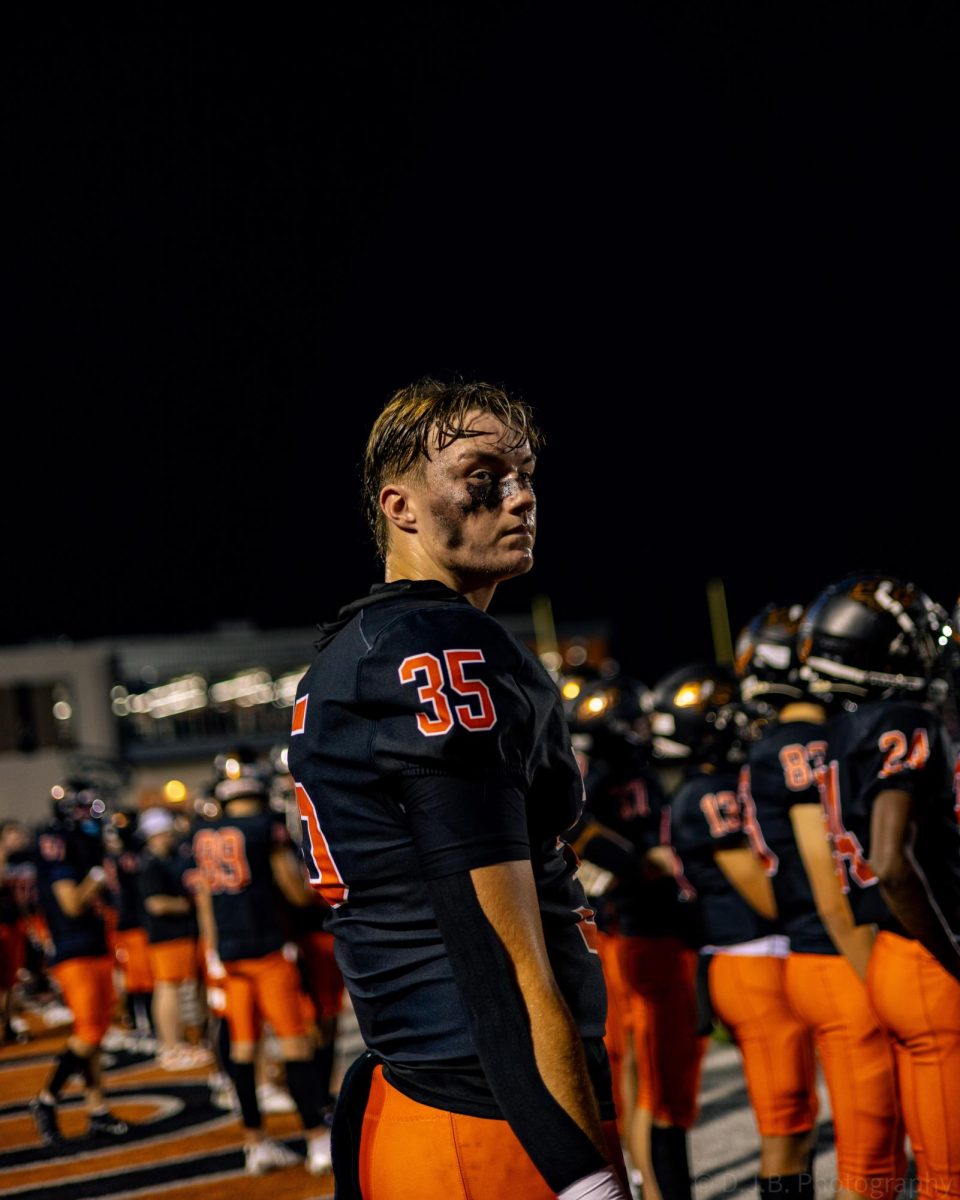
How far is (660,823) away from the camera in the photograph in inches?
267

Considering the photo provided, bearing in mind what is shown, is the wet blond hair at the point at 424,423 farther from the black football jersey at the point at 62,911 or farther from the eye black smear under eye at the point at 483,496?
the black football jersey at the point at 62,911

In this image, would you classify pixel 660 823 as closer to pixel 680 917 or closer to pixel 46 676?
pixel 680 917

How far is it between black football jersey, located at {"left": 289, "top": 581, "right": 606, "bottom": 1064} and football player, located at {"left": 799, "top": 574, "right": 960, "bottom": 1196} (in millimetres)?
1888

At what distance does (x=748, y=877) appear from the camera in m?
5.54

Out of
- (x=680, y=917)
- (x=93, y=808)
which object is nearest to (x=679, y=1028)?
(x=680, y=917)

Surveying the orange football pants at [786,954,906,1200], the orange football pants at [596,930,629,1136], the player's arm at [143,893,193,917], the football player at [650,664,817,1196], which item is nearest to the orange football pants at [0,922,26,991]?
the player's arm at [143,893,193,917]

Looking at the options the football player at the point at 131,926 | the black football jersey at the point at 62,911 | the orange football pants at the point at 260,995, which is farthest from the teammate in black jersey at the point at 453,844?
the football player at the point at 131,926

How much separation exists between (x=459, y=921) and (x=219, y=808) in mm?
7082

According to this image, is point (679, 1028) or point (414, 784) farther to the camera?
point (679, 1028)

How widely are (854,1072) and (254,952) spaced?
446cm

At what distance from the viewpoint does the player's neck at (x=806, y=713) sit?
4727 mm

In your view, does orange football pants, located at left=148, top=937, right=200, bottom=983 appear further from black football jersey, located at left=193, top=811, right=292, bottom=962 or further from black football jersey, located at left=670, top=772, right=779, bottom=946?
black football jersey, located at left=670, top=772, right=779, bottom=946

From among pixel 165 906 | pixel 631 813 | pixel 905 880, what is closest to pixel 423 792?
pixel 905 880

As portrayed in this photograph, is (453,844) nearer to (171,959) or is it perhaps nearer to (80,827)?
(80,827)
